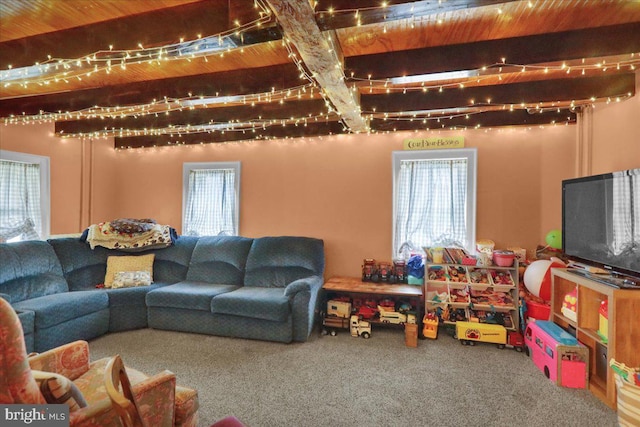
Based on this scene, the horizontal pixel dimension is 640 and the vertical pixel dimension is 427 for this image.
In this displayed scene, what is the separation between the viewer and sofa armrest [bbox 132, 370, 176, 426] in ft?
4.27

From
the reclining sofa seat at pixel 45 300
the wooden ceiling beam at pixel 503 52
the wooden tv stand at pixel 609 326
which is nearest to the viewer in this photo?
the wooden ceiling beam at pixel 503 52

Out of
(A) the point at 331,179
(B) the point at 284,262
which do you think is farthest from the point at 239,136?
(B) the point at 284,262

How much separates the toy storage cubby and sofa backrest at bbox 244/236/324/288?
133cm

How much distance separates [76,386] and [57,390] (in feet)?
1.02

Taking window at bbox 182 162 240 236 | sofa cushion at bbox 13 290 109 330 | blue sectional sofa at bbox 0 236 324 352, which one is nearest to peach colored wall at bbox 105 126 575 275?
window at bbox 182 162 240 236

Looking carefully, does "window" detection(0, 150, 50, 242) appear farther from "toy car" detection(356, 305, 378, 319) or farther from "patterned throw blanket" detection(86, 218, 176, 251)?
"toy car" detection(356, 305, 378, 319)

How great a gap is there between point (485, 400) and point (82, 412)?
2.41 meters

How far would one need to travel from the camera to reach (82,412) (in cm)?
117

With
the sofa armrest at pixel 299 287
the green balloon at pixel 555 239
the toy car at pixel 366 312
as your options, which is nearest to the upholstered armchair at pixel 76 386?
the sofa armrest at pixel 299 287

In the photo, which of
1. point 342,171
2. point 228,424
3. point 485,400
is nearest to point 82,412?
point 228,424

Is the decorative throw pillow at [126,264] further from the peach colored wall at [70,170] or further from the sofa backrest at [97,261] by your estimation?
the peach colored wall at [70,170]

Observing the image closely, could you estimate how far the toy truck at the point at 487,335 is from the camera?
2971mm

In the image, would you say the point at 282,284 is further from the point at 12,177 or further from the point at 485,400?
the point at 12,177

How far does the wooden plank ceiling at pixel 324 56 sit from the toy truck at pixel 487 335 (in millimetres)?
2166
